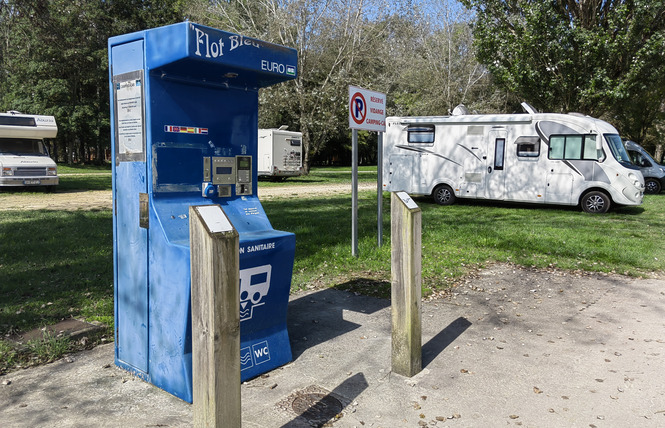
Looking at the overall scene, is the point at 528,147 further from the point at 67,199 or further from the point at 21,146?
the point at 21,146

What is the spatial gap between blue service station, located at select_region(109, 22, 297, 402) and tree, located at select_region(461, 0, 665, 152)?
19312 mm

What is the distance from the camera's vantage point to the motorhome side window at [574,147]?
47.5 feet

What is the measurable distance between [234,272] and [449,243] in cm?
757

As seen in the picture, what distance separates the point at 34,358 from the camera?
4.21m

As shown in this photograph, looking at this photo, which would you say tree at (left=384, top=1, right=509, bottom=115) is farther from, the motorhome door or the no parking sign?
the no parking sign

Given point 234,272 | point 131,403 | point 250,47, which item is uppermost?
point 250,47

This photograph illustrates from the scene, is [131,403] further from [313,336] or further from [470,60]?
[470,60]

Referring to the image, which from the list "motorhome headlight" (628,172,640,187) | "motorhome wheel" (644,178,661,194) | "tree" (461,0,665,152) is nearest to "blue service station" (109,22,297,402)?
"motorhome headlight" (628,172,640,187)

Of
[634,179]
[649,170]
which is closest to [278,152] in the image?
[634,179]

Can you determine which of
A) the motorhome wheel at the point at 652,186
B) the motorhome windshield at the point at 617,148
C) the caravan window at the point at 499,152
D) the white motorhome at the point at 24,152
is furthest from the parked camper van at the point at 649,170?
the white motorhome at the point at 24,152

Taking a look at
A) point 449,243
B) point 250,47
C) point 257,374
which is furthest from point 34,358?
point 449,243

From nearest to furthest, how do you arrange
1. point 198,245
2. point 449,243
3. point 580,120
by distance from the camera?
1. point 198,245
2. point 449,243
3. point 580,120

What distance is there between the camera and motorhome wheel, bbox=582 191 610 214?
14.5 meters

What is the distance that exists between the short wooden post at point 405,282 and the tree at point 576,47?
1914 cm
